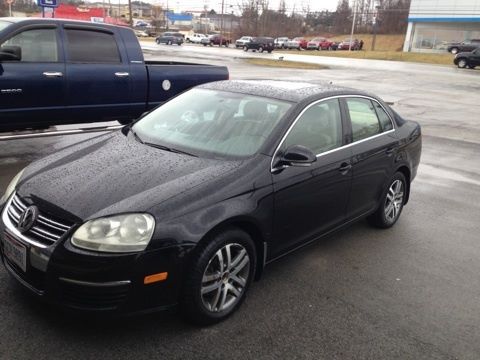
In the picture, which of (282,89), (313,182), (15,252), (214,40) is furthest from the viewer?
(214,40)

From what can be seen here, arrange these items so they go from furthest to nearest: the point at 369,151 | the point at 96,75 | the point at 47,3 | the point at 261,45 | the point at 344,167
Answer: the point at 261,45, the point at 47,3, the point at 96,75, the point at 369,151, the point at 344,167

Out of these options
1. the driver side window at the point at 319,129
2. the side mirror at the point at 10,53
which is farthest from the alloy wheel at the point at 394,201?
the side mirror at the point at 10,53

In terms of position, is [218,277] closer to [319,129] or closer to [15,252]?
[15,252]

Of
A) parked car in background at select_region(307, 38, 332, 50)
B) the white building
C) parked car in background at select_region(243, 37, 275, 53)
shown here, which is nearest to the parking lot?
parked car in background at select_region(243, 37, 275, 53)

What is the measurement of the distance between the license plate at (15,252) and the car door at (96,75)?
407 cm

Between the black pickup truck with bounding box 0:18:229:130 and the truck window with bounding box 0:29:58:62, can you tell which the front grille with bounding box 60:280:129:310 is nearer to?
the black pickup truck with bounding box 0:18:229:130

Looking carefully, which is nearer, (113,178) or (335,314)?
(113,178)

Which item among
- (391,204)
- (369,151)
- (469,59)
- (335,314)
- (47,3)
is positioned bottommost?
(469,59)

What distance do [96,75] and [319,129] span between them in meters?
4.08

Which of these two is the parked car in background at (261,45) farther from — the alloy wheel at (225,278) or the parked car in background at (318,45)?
the alloy wheel at (225,278)

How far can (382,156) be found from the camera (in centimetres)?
480

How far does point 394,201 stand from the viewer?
5312 mm

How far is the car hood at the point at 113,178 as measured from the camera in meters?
3.02

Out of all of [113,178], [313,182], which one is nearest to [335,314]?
[313,182]
